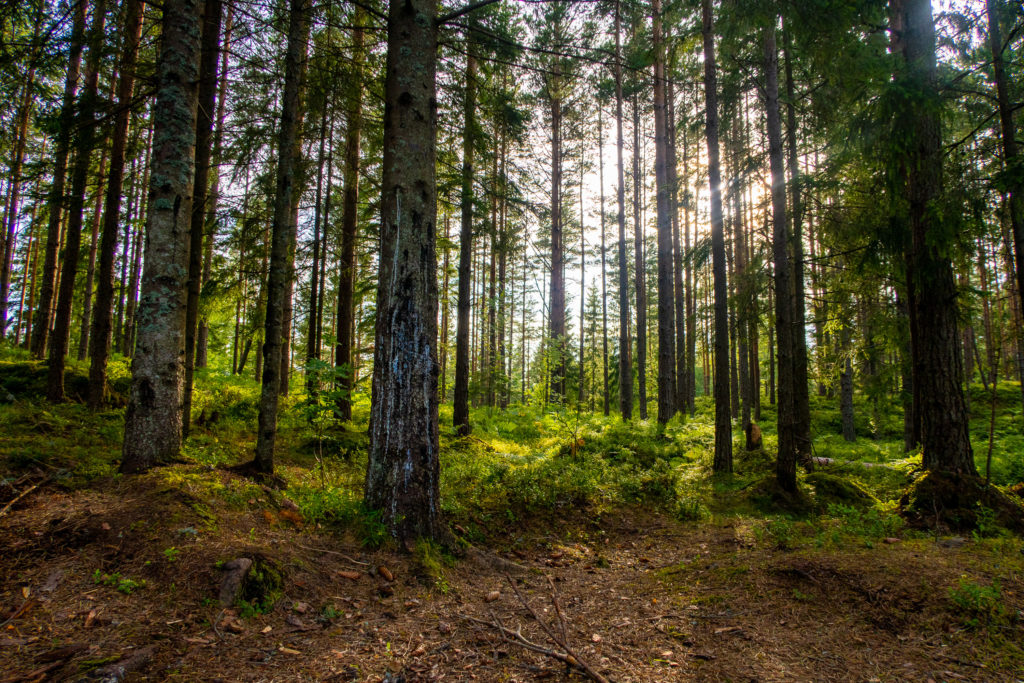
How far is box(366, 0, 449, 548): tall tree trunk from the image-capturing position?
14.4 ft

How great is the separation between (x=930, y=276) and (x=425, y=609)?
8.18 meters

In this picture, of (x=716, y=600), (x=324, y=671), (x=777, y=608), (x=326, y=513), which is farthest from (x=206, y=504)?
(x=777, y=608)

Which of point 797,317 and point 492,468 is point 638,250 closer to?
point 797,317

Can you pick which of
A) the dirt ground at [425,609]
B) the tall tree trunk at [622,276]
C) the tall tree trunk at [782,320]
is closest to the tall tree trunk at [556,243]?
the tall tree trunk at [622,276]

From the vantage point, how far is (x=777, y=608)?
374 cm

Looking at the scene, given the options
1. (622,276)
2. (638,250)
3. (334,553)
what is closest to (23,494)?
(334,553)

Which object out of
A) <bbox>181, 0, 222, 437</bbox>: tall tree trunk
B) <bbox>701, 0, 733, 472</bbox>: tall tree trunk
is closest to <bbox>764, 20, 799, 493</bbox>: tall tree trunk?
<bbox>701, 0, 733, 472</bbox>: tall tree trunk

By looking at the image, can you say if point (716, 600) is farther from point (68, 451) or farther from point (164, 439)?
point (68, 451)

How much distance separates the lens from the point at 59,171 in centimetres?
902

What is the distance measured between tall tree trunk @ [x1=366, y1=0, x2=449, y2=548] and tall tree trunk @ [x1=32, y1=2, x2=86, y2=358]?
16.8ft

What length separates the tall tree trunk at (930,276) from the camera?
21.1ft

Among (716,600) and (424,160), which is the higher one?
(424,160)

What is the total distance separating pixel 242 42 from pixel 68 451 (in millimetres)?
6592

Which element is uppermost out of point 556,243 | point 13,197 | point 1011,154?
point 13,197
